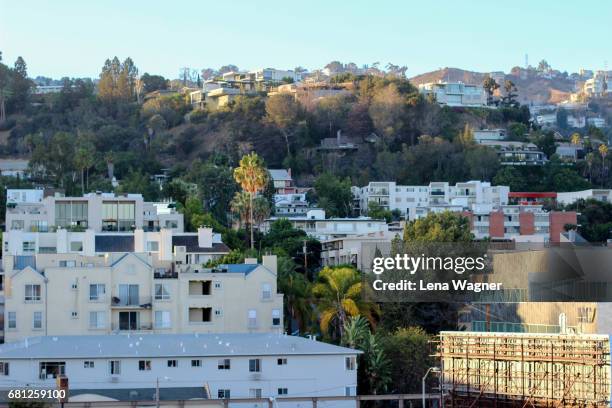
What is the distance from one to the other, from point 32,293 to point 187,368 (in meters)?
12.2

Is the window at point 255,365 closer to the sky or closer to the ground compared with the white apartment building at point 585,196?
closer to the ground

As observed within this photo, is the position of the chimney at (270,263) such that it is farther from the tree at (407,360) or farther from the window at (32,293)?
the window at (32,293)

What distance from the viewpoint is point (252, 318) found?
71562mm

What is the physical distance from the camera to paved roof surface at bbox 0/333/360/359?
6025 centimetres

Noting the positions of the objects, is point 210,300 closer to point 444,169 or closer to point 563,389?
point 563,389

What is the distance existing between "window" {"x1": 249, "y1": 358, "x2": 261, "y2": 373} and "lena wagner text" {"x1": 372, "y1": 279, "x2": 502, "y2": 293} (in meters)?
15.3

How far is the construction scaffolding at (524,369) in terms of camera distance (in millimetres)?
50250

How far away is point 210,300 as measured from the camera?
7169cm

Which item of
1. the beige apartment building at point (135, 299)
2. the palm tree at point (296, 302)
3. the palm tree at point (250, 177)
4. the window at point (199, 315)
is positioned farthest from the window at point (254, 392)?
the palm tree at point (250, 177)

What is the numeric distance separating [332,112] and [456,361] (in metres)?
116

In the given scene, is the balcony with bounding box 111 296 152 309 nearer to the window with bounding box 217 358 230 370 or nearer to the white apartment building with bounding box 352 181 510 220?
the window with bounding box 217 358 230 370

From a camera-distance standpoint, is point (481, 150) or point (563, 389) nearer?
point (563, 389)

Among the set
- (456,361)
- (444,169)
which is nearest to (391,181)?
(444,169)

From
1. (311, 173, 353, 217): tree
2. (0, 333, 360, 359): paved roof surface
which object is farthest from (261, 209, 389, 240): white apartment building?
(0, 333, 360, 359): paved roof surface
